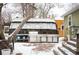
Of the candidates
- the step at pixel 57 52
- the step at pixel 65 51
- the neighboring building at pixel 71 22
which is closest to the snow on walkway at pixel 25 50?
the step at pixel 57 52

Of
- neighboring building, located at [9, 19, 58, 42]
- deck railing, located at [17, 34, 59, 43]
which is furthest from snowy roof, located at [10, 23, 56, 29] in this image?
deck railing, located at [17, 34, 59, 43]

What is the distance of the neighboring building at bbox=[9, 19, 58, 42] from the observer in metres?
2.83

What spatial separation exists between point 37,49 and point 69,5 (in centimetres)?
90

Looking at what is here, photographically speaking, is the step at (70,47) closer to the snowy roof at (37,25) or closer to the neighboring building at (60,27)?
the neighboring building at (60,27)

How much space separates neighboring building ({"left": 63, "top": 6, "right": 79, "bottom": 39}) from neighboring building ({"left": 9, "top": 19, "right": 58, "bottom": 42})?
0.19 metres

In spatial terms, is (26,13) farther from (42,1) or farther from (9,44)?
(9,44)

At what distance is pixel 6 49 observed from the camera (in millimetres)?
2758

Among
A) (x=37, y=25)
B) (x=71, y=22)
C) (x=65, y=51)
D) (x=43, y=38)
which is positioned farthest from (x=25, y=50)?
(x=71, y=22)

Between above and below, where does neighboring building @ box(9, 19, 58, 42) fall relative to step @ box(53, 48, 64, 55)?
above

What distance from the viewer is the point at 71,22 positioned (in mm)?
2807

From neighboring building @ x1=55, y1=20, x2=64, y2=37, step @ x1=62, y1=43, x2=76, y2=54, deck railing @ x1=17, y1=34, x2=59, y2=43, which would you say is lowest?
step @ x1=62, y1=43, x2=76, y2=54

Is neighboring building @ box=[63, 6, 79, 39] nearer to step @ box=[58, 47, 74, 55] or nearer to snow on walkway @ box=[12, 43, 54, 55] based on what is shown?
step @ box=[58, 47, 74, 55]

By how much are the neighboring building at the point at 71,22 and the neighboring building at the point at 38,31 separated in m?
0.19
